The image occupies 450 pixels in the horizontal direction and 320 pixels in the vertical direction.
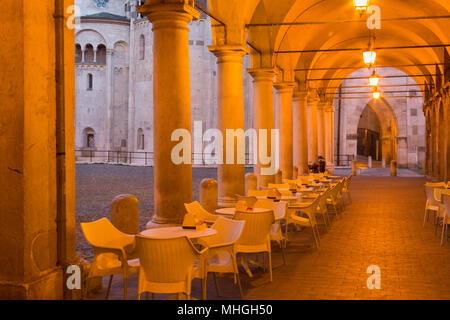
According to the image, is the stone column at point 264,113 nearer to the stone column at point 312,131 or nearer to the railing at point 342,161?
the stone column at point 312,131

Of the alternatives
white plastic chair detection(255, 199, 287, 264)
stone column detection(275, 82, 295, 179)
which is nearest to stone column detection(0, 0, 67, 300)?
white plastic chair detection(255, 199, 287, 264)

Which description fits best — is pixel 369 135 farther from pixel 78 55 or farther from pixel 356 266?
pixel 356 266

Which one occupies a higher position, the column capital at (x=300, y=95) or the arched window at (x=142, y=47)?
the arched window at (x=142, y=47)

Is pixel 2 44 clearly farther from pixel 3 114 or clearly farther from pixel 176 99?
pixel 176 99

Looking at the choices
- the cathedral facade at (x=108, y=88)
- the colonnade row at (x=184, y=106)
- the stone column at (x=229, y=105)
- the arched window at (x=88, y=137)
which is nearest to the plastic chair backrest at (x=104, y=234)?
the colonnade row at (x=184, y=106)

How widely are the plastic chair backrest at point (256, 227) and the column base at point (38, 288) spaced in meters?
2.13

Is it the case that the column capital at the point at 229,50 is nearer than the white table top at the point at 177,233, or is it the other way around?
the white table top at the point at 177,233

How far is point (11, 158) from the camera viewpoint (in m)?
4.55

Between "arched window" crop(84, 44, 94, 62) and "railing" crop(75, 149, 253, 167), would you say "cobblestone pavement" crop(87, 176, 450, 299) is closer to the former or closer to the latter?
"railing" crop(75, 149, 253, 167)

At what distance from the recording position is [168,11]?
309 inches

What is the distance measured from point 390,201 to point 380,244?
7.20m

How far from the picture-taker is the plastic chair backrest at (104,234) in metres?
5.31

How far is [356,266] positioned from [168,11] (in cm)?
445

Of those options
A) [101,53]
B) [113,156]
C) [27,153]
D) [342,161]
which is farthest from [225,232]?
[101,53]
